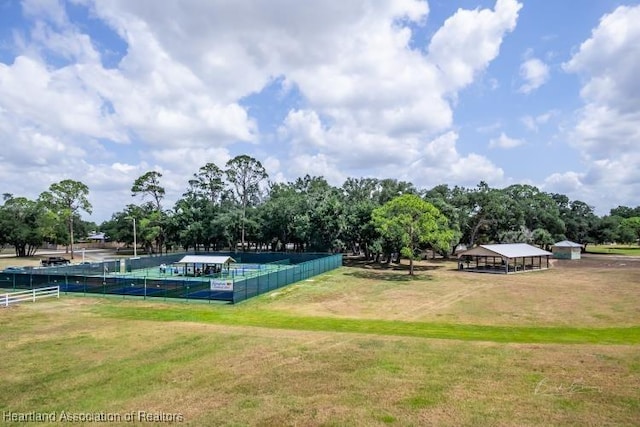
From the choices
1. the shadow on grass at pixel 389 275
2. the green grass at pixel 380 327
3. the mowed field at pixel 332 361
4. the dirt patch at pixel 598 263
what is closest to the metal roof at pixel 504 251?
the dirt patch at pixel 598 263

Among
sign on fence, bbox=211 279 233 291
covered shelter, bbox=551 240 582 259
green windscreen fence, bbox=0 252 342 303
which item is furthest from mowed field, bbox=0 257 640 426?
covered shelter, bbox=551 240 582 259

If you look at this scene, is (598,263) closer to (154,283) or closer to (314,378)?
(154,283)

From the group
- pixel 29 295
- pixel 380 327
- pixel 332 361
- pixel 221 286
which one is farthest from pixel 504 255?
pixel 29 295

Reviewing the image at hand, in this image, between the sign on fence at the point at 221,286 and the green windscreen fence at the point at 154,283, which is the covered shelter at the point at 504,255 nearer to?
the green windscreen fence at the point at 154,283

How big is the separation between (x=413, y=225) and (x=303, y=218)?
2298 cm

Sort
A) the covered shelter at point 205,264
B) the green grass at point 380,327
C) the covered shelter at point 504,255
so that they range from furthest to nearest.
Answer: the covered shelter at point 504,255 < the covered shelter at point 205,264 < the green grass at point 380,327

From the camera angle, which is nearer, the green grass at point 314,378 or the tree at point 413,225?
the green grass at point 314,378

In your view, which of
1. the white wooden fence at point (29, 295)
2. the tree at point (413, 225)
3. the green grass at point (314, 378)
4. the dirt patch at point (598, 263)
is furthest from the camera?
the dirt patch at point (598, 263)

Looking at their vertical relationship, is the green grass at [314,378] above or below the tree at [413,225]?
below

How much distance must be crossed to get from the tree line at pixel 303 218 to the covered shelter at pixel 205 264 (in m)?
19.6

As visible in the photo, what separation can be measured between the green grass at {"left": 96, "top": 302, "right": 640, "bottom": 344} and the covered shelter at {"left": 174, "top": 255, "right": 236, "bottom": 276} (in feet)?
54.9

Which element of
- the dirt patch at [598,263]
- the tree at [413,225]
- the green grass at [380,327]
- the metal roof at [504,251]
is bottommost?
the dirt patch at [598,263]

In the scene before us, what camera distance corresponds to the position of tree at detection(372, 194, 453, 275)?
149ft

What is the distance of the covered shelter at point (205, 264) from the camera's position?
45.2 m
